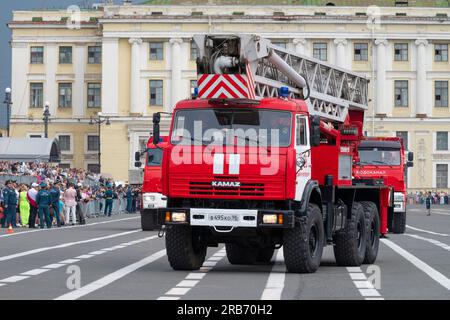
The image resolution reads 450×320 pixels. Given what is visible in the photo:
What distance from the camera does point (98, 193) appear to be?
77.3m

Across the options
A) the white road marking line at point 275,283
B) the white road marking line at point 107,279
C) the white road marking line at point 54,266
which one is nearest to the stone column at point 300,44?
the white road marking line at point 107,279

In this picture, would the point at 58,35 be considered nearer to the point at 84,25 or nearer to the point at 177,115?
the point at 84,25

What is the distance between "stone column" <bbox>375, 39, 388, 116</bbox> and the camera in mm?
134875

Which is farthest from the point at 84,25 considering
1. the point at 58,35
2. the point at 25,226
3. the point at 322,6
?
the point at 25,226

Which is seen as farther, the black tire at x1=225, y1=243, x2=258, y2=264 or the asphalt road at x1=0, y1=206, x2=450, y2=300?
the black tire at x1=225, y1=243, x2=258, y2=264

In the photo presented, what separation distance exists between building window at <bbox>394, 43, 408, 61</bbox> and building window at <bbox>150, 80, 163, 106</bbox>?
76.0ft

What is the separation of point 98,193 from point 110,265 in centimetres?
5098

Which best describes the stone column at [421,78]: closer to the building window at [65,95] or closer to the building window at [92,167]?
the building window at [92,167]

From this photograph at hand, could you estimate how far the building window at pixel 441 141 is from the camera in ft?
437

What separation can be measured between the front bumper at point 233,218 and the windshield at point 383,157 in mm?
20373

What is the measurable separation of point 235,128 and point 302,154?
1.25 meters

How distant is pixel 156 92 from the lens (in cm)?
13625

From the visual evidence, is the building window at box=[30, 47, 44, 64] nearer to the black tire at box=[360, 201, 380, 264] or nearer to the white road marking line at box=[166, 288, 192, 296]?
the black tire at box=[360, 201, 380, 264]

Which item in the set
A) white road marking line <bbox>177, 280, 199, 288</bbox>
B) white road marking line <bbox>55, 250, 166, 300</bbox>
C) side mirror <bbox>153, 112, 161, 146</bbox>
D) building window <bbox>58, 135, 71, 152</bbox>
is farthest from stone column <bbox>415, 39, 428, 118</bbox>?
white road marking line <bbox>177, 280, 199, 288</bbox>
